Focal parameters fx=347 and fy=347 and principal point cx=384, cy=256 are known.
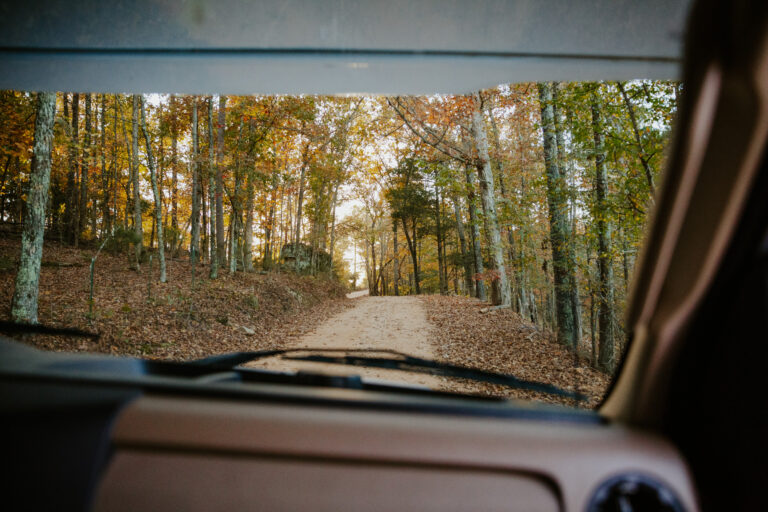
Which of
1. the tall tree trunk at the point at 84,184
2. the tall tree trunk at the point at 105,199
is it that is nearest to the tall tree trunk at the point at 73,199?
the tall tree trunk at the point at 84,184

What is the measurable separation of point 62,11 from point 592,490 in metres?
4.11

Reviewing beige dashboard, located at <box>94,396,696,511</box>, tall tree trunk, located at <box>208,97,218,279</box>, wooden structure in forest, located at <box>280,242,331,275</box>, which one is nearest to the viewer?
beige dashboard, located at <box>94,396,696,511</box>

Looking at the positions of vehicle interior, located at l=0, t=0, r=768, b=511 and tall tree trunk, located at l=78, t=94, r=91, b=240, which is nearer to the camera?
vehicle interior, located at l=0, t=0, r=768, b=511

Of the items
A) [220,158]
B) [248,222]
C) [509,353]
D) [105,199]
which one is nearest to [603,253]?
[509,353]

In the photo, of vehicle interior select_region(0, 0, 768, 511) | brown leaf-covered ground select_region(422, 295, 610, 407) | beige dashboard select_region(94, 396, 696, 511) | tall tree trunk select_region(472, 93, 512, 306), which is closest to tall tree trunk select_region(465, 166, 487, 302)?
tall tree trunk select_region(472, 93, 512, 306)

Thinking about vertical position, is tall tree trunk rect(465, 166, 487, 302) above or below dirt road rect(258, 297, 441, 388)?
above

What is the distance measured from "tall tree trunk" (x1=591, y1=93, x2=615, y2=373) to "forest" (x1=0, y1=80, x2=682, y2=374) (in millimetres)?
32

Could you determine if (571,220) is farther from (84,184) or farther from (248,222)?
(84,184)

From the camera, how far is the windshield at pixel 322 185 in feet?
20.2

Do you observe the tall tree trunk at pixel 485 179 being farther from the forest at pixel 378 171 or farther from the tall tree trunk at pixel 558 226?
the tall tree trunk at pixel 558 226

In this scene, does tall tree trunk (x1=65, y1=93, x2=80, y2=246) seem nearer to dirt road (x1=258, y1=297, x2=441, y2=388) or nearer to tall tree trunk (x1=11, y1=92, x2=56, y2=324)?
tall tree trunk (x1=11, y1=92, x2=56, y2=324)

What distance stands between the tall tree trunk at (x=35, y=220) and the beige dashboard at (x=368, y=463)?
7.37 m

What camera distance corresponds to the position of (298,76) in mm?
3273

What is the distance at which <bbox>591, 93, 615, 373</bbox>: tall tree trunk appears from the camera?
6160 mm
